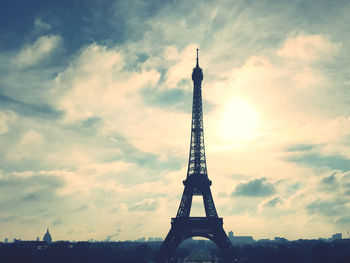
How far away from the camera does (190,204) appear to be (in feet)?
311

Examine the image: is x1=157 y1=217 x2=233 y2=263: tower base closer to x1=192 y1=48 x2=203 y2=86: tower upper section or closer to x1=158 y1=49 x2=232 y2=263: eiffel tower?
x1=158 y1=49 x2=232 y2=263: eiffel tower

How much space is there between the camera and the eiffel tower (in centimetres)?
9119

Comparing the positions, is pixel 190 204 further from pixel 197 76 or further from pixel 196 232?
pixel 197 76

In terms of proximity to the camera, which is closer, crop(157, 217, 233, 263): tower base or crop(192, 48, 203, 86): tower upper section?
crop(157, 217, 233, 263): tower base

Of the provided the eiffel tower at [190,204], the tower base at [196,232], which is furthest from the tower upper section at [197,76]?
the tower base at [196,232]

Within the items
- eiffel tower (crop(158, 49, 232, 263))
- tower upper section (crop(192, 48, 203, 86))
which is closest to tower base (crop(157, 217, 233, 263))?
eiffel tower (crop(158, 49, 232, 263))

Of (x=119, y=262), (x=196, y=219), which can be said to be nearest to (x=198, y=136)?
(x=196, y=219)

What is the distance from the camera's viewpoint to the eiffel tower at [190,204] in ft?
299

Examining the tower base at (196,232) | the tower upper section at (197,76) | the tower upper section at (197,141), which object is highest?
the tower upper section at (197,76)

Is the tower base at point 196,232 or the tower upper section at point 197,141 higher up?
the tower upper section at point 197,141

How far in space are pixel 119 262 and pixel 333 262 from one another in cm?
5510

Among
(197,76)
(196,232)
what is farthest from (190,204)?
(197,76)

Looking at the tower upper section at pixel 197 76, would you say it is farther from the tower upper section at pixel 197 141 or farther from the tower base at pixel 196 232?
the tower base at pixel 196 232

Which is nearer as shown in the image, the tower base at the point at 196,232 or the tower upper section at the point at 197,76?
the tower base at the point at 196,232
